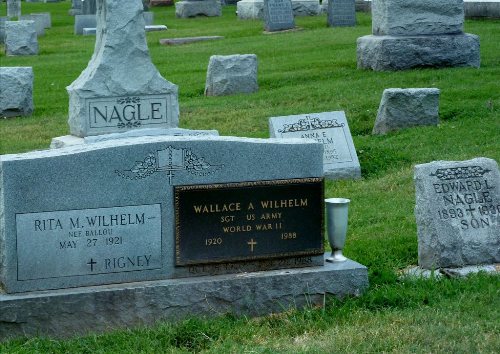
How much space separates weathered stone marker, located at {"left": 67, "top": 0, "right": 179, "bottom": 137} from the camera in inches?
461

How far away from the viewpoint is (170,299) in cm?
638

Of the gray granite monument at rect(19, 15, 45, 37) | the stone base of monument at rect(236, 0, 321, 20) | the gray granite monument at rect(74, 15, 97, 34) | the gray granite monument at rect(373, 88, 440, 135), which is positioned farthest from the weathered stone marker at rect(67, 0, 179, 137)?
the stone base of monument at rect(236, 0, 321, 20)

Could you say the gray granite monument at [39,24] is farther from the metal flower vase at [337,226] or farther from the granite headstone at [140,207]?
the granite headstone at [140,207]

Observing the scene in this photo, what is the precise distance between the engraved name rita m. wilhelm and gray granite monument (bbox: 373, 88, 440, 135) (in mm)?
6291

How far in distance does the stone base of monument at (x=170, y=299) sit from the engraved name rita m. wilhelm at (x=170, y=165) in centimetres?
67

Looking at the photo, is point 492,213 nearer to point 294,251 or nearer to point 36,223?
point 294,251

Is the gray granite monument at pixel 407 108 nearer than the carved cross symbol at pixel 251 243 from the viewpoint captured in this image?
No

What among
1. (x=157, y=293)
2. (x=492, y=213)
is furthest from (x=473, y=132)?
(x=157, y=293)

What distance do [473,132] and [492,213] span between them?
15.0 ft

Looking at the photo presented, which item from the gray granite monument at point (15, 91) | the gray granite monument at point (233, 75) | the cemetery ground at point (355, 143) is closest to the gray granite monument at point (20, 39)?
the cemetery ground at point (355, 143)

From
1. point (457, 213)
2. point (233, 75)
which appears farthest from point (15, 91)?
point (457, 213)

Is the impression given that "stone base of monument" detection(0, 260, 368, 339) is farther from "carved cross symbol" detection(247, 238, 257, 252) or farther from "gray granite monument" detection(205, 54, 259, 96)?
"gray granite monument" detection(205, 54, 259, 96)

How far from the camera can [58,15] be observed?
37.4 meters

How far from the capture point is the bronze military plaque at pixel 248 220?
6508 millimetres
